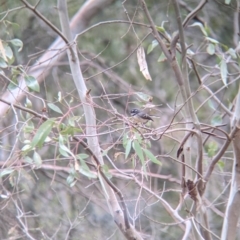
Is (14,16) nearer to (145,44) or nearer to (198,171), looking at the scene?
(145,44)

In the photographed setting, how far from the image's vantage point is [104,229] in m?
3.86

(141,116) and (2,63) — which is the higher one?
(2,63)

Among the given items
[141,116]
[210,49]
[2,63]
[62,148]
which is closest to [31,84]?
[2,63]

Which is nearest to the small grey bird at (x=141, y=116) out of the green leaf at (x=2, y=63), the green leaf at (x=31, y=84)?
the green leaf at (x=31, y=84)

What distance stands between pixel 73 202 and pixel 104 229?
0.86 feet

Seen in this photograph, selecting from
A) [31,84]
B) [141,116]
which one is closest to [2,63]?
[31,84]

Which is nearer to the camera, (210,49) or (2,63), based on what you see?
(2,63)

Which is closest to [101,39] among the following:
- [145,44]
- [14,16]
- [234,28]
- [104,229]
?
[145,44]

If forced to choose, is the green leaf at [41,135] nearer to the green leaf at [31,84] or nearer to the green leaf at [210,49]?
the green leaf at [31,84]

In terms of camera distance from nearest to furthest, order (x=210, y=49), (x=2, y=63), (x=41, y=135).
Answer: (x=41, y=135) → (x=2, y=63) → (x=210, y=49)

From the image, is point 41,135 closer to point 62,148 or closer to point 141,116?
point 62,148

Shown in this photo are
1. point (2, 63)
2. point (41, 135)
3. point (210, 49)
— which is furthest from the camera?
point (210, 49)

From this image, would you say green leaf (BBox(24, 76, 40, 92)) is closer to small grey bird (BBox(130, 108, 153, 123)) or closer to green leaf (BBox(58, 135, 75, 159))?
small grey bird (BBox(130, 108, 153, 123))

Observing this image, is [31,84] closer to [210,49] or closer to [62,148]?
[62,148]
